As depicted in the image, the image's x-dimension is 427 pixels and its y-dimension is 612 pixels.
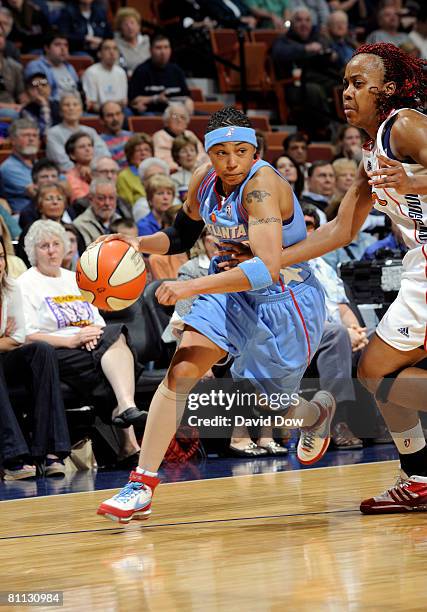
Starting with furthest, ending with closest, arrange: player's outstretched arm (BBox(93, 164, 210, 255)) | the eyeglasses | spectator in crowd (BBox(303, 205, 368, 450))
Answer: the eyeglasses, spectator in crowd (BBox(303, 205, 368, 450)), player's outstretched arm (BBox(93, 164, 210, 255))

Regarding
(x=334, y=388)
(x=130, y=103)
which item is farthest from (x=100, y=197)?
(x=130, y=103)

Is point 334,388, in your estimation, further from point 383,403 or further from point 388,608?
point 388,608

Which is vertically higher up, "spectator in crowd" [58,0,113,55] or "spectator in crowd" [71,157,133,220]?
"spectator in crowd" [58,0,113,55]

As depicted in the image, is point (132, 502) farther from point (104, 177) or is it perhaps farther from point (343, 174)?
point (343, 174)

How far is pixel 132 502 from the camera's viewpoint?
407cm

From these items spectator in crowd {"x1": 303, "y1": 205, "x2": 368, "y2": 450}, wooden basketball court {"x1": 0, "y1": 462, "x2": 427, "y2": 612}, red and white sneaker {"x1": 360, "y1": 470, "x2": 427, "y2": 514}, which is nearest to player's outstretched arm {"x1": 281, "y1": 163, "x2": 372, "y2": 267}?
red and white sneaker {"x1": 360, "y1": 470, "x2": 427, "y2": 514}

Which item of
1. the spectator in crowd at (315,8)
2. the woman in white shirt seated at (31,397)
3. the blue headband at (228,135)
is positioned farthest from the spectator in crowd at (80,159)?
the spectator in crowd at (315,8)

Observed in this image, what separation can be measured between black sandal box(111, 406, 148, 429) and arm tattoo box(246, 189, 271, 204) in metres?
2.14

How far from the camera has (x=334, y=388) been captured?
687cm

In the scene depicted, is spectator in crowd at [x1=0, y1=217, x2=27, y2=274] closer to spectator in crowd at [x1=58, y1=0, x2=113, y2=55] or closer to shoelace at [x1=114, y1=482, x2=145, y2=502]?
shoelace at [x1=114, y1=482, x2=145, y2=502]

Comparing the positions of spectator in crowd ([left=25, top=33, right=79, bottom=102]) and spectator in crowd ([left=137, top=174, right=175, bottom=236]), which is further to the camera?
spectator in crowd ([left=25, top=33, right=79, bottom=102])

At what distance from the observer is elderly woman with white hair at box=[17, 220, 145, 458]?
6.23 metres

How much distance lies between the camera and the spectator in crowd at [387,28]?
13047 millimetres

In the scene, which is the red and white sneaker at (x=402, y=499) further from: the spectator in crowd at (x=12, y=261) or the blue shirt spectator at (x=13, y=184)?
the blue shirt spectator at (x=13, y=184)
